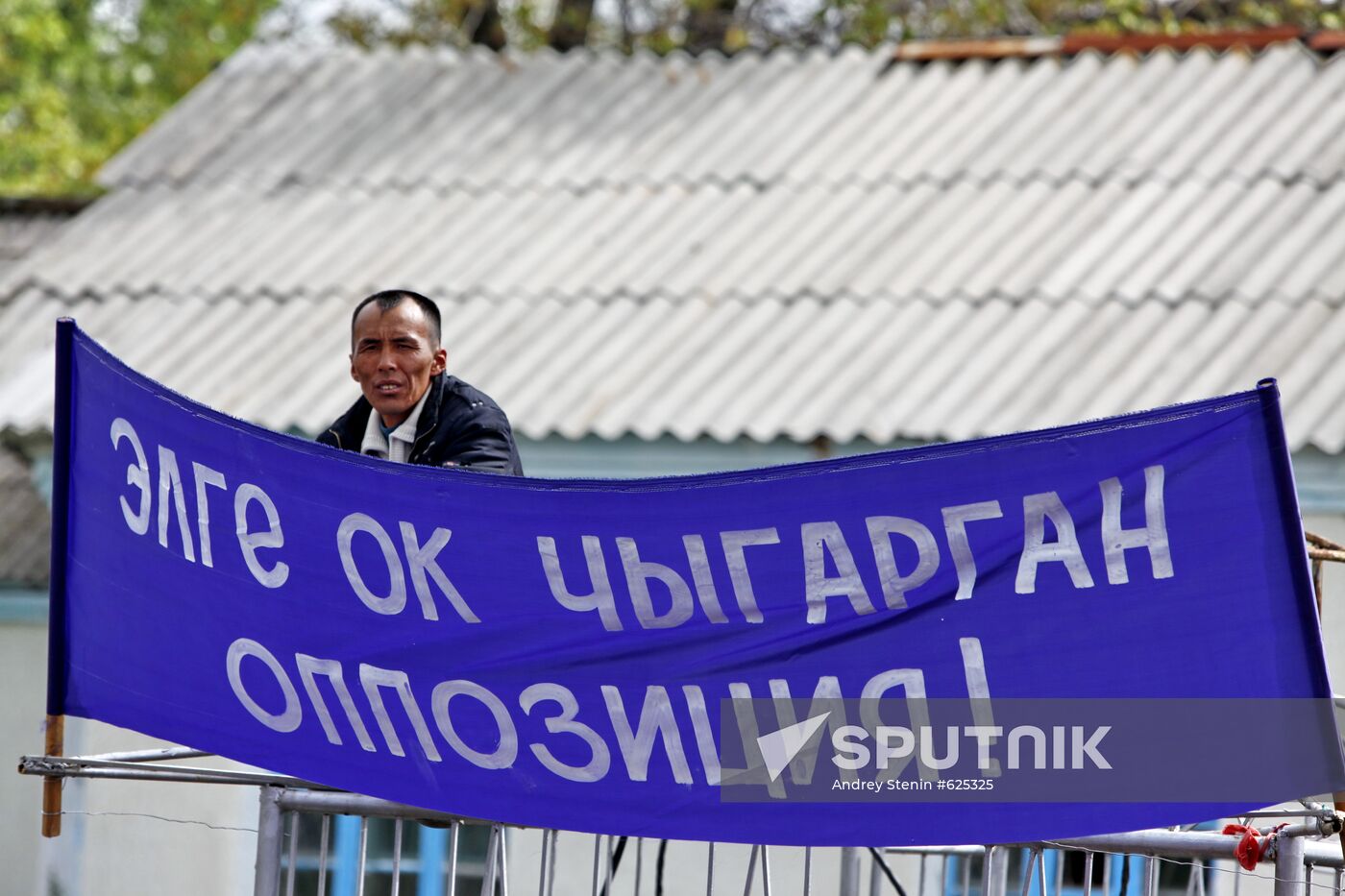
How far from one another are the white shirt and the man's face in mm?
29

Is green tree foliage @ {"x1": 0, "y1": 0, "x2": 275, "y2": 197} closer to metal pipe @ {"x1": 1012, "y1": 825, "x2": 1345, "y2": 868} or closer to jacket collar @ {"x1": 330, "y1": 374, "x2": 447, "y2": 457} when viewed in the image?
jacket collar @ {"x1": 330, "y1": 374, "x2": 447, "y2": 457}

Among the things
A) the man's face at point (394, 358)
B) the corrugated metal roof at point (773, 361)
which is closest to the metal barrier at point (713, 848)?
the man's face at point (394, 358)

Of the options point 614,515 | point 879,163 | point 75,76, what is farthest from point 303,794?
point 75,76

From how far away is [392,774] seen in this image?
4098 mm

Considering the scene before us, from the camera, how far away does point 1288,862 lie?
151 inches

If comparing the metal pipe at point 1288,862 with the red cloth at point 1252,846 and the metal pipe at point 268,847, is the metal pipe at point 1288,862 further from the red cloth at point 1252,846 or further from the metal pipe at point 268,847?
the metal pipe at point 268,847

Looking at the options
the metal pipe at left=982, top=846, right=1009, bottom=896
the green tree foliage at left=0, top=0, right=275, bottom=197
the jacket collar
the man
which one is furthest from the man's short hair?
the green tree foliage at left=0, top=0, right=275, bottom=197

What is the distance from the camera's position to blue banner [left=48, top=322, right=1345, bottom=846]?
11.9 ft

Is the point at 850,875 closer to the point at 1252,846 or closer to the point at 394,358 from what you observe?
the point at 1252,846

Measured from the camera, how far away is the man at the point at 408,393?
15.4 feet

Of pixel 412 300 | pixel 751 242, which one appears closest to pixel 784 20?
pixel 751 242

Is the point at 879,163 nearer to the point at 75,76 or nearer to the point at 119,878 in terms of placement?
the point at 119,878

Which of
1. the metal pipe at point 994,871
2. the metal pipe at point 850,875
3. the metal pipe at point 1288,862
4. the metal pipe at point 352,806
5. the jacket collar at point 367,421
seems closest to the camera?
the metal pipe at point 1288,862

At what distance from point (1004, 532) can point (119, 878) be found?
574 cm
